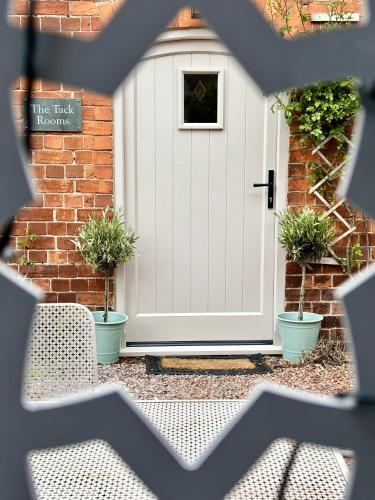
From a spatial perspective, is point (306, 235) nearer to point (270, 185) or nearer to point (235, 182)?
point (270, 185)

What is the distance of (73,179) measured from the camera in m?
3.83

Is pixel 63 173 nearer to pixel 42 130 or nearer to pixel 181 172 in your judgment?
pixel 42 130

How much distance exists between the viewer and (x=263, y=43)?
0.61 metres

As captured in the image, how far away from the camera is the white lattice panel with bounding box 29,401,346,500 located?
138cm

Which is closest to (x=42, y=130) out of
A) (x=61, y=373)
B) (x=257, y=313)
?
(x=257, y=313)

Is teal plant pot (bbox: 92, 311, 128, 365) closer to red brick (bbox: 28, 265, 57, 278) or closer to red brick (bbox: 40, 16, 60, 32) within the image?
red brick (bbox: 28, 265, 57, 278)

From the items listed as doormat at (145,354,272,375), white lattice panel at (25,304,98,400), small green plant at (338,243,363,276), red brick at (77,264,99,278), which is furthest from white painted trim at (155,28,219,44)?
white lattice panel at (25,304,98,400)

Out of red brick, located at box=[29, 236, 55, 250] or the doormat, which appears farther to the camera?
red brick, located at box=[29, 236, 55, 250]

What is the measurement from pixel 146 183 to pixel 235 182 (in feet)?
1.79

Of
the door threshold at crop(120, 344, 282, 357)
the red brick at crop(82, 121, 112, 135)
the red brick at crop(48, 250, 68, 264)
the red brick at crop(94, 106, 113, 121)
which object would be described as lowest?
the door threshold at crop(120, 344, 282, 357)

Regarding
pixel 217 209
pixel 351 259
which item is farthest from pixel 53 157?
pixel 351 259

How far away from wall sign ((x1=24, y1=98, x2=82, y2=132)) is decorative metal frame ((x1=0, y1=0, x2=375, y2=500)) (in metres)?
3.25

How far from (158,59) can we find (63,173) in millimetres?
896

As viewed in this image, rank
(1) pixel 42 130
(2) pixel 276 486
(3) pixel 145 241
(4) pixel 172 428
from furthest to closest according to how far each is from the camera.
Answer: (3) pixel 145 241
(1) pixel 42 130
(4) pixel 172 428
(2) pixel 276 486
